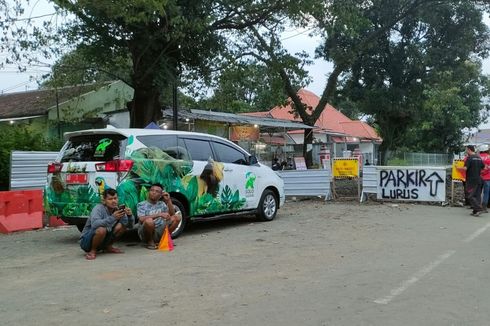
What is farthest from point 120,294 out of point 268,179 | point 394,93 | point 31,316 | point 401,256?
point 394,93

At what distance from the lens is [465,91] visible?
159 ft

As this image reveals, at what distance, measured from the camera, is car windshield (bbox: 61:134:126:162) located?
839 cm

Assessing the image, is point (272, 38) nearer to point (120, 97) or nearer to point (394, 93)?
point (120, 97)

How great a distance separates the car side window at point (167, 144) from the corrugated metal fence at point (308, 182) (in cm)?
685

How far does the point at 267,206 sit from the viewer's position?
453 inches

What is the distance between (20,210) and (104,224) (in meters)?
4.13

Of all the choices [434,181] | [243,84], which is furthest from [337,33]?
[434,181]

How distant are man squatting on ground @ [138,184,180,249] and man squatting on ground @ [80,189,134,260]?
42 cm

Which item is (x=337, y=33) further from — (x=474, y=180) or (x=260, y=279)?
(x=260, y=279)

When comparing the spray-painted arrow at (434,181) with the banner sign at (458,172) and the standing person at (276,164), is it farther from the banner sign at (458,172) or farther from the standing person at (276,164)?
the standing person at (276,164)

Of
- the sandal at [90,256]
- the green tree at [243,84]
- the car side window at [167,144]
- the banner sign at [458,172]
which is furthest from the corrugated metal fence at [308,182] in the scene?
the sandal at [90,256]

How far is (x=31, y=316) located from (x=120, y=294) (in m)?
0.98

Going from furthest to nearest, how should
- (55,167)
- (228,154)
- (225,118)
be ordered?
1. (225,118)
2. (228,154)
3. (55,167)

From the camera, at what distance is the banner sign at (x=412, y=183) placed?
14531 millimetres
